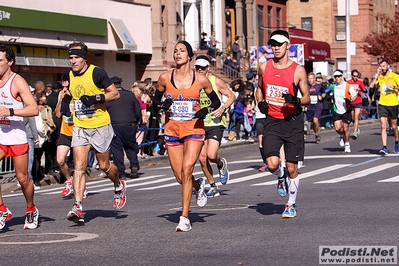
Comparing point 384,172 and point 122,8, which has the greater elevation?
point 122,8

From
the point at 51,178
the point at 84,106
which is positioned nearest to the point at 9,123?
the point at 84,106

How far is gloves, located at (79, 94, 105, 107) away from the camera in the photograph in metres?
11.2

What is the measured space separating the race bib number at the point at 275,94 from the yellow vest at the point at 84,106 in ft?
6.41

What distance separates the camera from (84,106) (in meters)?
11.5

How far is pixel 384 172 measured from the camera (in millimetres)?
17750

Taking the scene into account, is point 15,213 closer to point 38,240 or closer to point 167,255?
point 38,240

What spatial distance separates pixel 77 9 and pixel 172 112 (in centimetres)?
2333

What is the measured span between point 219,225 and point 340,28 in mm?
65341

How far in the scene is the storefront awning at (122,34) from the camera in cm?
3569

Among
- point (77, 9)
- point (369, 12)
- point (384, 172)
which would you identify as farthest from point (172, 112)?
point (369, 12)

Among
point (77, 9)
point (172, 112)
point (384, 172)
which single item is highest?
point (77, 9)

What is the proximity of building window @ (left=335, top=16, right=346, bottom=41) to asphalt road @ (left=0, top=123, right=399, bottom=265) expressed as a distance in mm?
57036

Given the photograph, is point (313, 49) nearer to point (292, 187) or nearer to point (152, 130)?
point (152, 130)
